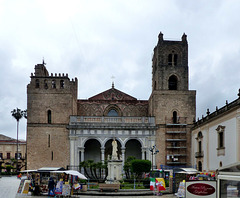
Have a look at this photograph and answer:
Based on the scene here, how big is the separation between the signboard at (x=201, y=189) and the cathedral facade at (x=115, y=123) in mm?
24840

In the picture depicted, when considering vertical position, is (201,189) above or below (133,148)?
above

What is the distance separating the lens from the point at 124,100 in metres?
42.4

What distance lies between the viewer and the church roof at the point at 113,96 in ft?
143

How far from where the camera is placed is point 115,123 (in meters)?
36.4

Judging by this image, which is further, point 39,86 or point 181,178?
point 39,86

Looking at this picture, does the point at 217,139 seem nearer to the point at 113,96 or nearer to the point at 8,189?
the point at 8,189

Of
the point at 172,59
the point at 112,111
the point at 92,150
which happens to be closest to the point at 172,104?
the point at 172,59

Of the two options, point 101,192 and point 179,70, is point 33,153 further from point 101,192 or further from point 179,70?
point 179,70

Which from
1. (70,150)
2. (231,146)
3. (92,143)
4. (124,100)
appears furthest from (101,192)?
(124,100)

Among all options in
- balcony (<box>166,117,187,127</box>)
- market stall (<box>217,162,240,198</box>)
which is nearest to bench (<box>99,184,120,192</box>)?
market stall (<box>217,162,240,198</box>)

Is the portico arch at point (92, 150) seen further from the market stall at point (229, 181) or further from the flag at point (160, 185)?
the market stall at point (229, 181)

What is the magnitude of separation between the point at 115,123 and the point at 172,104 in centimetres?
739

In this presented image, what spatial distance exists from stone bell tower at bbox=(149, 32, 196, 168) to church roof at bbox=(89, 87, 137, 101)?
6604 mm

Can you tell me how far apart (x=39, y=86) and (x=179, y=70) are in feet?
57.6
